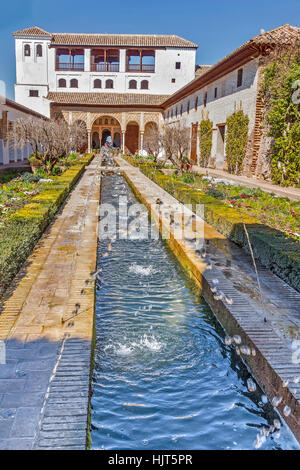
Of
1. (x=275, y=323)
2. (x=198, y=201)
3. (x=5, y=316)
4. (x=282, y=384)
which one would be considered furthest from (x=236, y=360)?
(x=198, y=201)

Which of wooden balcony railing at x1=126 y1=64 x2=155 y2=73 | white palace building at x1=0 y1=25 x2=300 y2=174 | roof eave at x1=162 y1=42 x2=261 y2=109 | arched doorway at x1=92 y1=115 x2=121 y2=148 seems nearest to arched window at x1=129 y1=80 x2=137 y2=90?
white palace building at x1=0 y1=25 x2=300 y2=174

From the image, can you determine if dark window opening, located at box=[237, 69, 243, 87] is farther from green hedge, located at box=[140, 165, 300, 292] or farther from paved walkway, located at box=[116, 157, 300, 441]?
paved walkway, located at box=[116, 157, 300, 441]

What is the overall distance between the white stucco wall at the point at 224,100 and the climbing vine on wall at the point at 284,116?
3.31 feet

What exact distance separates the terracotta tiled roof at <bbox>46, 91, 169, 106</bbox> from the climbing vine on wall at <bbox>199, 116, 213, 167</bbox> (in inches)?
564

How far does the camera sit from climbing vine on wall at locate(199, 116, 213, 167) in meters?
19.5

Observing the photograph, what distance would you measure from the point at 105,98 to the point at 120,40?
605cm

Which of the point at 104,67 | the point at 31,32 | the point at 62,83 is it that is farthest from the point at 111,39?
the point at 31,32

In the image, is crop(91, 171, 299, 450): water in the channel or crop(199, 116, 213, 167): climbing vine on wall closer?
crop(91, 171, 299, 450): water in the channel

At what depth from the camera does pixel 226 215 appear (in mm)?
7285

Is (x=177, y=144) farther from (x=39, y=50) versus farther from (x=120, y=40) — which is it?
(x=39, y=50)

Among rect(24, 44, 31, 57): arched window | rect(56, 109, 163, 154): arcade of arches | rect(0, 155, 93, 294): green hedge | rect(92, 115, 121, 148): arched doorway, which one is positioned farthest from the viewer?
rect(92, 115, 121, 148): arched doorway

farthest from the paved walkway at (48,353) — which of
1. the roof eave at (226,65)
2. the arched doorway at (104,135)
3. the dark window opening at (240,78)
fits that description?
the arched doorway at (104,135)

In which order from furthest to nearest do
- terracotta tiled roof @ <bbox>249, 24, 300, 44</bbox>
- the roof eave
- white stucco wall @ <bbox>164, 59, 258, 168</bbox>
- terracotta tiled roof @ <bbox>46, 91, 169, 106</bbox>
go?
1. terracotta tiled roof @ <bbox>46, 91, 169, 106</bbox>
2. white stucco wall @ <bbox>164, 59, 258, 168</bbox>
3. the roof eave
4. terracotta tiled roof @ <bbox>249, 24, 300, 44</bbox>

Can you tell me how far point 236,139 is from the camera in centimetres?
1536
